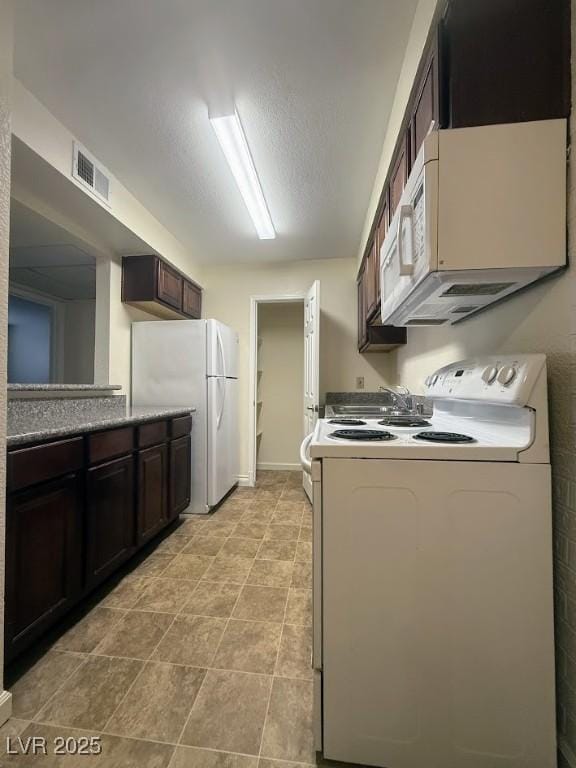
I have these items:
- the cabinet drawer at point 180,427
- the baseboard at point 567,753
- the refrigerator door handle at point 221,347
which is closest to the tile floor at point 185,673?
the baseboard at point 567,753

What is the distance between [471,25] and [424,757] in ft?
6.57

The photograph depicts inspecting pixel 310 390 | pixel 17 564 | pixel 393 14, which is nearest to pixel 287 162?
pixel 393 14

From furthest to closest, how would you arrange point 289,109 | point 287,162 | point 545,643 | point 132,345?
point 132,345 < point 287,162 < point 289,109 < point 545,643

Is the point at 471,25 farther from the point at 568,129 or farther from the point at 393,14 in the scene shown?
the point at 393,14

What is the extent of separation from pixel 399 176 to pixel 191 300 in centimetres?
252

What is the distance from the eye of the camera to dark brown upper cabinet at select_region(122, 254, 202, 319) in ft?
9.15

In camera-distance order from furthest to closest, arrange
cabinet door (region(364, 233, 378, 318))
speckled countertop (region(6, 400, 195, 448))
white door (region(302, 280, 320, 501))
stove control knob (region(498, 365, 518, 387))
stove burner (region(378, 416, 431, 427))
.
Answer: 1. white door (region(302, 280, 320, 501))
2. cabinet door (region(364, 233, 378, 318))
3. stove burner (region(378, 416, 431, 427))
4. speckled countertop (region(6, 400, 195, 448))
5. stove control knob (region(498, 365, 518, 387))

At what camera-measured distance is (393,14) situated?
126cm

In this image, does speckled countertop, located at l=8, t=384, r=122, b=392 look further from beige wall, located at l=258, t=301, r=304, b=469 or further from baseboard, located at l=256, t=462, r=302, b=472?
baseboard, located at l=256, t=462, r=302, b=472

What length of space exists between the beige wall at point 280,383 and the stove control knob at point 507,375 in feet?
11.4

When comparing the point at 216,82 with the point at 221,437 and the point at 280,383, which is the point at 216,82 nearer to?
the point at 221,437

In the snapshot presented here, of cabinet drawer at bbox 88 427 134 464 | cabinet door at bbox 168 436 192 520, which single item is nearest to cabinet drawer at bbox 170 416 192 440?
cabinet door at bbox 168 436 192 520

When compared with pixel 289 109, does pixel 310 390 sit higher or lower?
lower

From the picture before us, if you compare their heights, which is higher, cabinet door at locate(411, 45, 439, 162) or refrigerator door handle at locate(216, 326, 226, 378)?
cabinet door at locate(411, 45, 439, 162)
